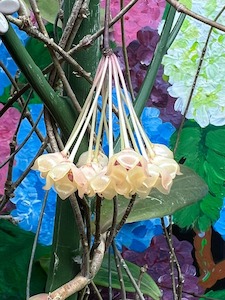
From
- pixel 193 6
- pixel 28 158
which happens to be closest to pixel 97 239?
pixel 28 158

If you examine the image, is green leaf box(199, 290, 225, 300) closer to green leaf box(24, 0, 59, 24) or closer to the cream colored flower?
green leaf box(24, 0, 59, 24)

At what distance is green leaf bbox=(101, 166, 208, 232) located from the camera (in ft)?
1.63

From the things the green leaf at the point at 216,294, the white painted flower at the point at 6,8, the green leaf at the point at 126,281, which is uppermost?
the white painted flower at the point at 6,8

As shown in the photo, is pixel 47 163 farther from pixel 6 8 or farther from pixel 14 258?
pixel 14 258

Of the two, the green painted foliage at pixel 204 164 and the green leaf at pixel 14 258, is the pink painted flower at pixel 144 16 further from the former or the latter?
the green leaf at pixel 14 258

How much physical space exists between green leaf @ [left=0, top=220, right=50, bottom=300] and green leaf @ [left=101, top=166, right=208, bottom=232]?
0.48 meters

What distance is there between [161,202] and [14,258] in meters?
0.53

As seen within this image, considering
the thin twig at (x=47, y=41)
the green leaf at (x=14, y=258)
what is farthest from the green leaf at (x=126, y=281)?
the thin twig at (x=47, y=41)

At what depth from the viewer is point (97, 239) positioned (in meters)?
0.45

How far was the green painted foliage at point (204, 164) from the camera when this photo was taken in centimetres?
100

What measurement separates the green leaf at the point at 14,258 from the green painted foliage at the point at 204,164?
0.32 m

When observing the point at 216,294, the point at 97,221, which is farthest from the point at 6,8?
the point at 216,294

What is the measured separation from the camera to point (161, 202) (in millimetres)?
525

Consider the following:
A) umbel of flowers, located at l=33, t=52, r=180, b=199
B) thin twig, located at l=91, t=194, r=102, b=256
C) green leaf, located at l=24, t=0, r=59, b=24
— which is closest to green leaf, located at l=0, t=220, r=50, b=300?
green leaf, located at l=24, t=0, r=59, b=24
